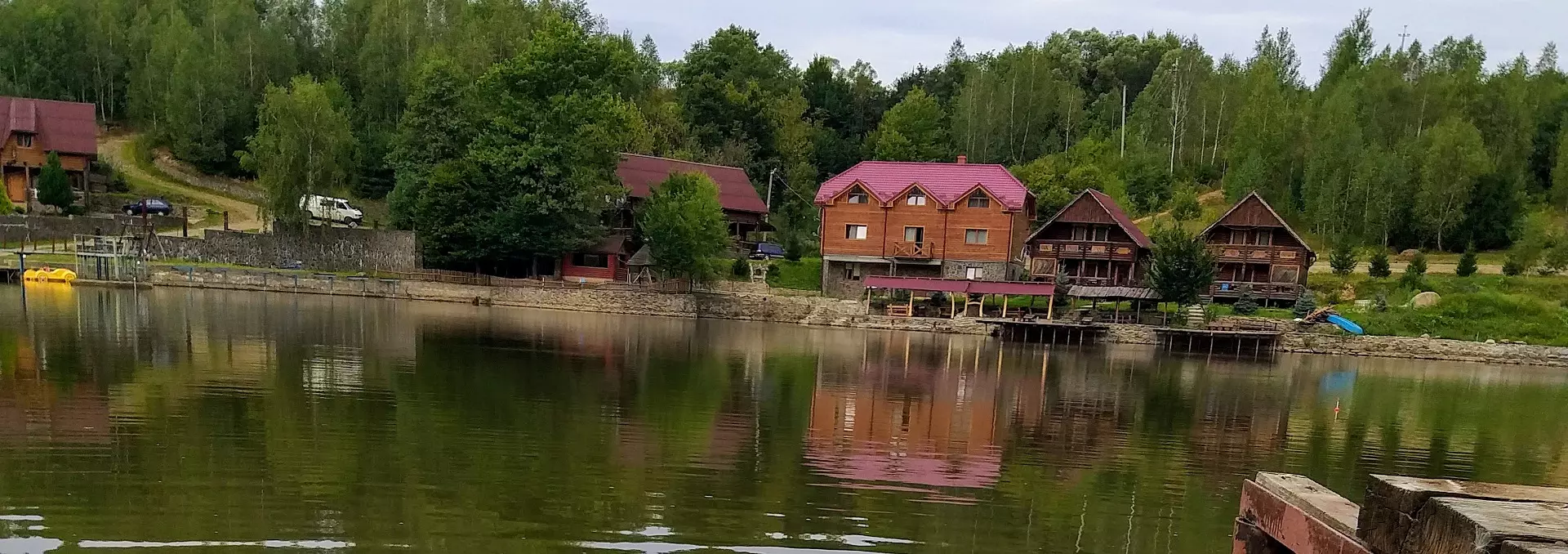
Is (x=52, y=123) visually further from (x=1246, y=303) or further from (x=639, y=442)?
(x=1246, y=303)

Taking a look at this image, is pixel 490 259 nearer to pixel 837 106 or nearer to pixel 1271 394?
pixel 1271 394

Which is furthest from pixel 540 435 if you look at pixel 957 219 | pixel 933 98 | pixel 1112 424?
pixel 933 98

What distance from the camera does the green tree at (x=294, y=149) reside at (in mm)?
46969

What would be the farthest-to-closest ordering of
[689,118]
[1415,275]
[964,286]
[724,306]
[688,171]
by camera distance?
[689,118] < [688,171] < [1415,275] < [724,306] < [964,286]

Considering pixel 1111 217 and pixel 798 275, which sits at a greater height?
pixel 1111 217

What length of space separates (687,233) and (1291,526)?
43671 mm

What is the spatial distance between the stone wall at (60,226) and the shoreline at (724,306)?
294 inches

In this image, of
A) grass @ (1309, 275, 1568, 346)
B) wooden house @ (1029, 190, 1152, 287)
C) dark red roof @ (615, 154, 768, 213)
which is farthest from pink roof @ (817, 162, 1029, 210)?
grass @ (1309, 275, 1568, 346)

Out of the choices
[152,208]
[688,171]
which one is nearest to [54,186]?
[152,208]

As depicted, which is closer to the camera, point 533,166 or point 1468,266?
point 533,166

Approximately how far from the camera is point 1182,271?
4491 centimetres

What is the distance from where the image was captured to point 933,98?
78.8m

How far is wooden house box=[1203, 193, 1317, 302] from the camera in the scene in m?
49.5

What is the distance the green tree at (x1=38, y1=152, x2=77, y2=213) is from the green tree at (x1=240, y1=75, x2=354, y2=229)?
12367 mm
